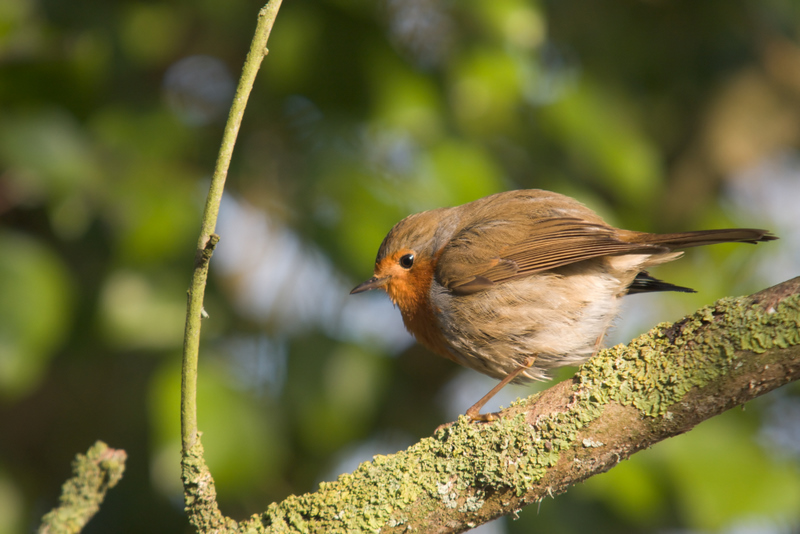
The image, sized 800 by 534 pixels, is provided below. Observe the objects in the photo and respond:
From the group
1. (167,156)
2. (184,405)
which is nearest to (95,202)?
(167,156)

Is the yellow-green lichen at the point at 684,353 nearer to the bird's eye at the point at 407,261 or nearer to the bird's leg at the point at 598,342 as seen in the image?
the bird's leg at the point at 598,342

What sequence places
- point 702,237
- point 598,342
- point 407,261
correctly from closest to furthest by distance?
point 702,237 → point 598,342 → point 407,261

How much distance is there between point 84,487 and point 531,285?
1842mm

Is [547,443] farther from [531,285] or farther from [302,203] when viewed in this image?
[302,203]

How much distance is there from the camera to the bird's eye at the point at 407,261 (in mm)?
3527

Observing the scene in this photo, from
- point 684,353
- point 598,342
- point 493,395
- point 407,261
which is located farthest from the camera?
point 407,261

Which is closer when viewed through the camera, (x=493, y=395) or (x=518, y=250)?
(x=493, y=395)

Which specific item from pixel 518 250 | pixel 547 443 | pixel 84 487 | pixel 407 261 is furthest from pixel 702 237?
pixel 84 487

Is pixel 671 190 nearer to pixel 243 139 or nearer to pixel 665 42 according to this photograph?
pixel 665 42

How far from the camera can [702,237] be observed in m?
2.70

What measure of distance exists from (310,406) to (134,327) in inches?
35.7

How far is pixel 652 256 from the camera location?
305 cm

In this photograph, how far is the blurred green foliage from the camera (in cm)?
320

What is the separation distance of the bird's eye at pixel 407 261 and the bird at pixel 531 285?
4.4 inches
